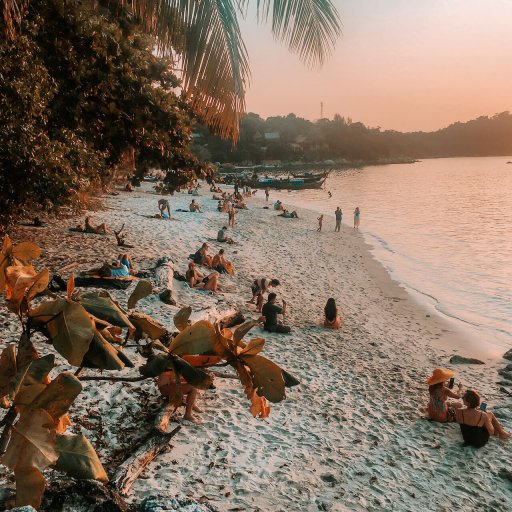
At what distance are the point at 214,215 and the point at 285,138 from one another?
3908 inches

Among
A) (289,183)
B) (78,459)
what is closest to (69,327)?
(78,459)

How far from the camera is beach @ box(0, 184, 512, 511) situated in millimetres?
4918

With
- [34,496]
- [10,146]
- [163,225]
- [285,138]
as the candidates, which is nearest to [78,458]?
[34,496]

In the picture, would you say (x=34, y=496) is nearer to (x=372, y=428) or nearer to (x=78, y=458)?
(x=78, y=458)

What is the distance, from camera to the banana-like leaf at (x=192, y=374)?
4.88 ft

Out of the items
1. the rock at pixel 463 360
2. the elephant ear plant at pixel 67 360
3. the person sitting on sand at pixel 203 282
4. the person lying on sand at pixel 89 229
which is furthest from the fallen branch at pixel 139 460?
the person lying on sand at pixel 89 229

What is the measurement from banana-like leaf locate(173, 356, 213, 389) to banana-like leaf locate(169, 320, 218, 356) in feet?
0.11

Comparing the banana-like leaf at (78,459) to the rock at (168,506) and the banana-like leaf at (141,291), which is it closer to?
the banana-like leaf at (141,291)

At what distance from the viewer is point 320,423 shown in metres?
6.51

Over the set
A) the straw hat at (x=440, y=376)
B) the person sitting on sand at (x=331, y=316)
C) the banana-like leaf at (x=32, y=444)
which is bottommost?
the person sitting on sand at (x=331, y=316)

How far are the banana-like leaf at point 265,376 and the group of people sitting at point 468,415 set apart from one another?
6.00 metres

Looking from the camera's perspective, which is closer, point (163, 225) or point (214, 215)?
point (163, 225)

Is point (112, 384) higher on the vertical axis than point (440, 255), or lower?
higher

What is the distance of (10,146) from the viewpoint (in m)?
7.72
